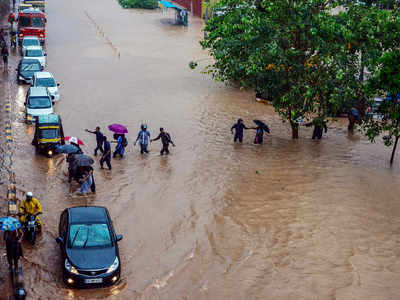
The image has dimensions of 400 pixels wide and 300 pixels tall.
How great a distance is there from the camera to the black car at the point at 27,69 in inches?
1214

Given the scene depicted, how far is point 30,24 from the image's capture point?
4059cm

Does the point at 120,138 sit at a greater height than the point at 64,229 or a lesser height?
greater

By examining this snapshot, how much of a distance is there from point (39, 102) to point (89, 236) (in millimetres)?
13108

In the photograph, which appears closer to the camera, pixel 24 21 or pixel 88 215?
pixel 88 215

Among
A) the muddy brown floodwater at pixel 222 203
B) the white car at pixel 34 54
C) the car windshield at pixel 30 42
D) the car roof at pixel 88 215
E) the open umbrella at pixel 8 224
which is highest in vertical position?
the car windshield at pixel 30 42

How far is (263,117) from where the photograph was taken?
27.7 metres

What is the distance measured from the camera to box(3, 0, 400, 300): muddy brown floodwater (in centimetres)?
1289

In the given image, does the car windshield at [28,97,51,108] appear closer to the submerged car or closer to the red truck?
the submerged car

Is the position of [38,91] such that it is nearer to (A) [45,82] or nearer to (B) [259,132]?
(A) [45,82]

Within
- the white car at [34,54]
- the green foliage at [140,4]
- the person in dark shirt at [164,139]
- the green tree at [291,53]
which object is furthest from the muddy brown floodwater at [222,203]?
the green foliage at [140,4]

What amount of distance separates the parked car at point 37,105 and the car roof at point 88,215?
11333mm

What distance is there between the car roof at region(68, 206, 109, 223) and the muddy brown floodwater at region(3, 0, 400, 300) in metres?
1.05

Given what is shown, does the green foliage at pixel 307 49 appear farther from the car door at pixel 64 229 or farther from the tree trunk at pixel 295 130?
the car door at pixel 64 229

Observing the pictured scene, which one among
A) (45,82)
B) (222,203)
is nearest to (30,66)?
(45,82)
